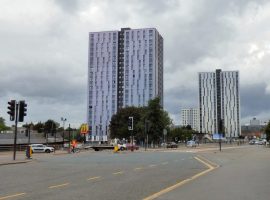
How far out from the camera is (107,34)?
18612cm

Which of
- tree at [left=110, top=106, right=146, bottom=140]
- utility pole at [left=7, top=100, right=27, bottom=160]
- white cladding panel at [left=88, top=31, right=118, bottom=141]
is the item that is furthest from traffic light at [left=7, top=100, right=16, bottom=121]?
white cladding panel at [left=88, top=31, right=118, bottom=141]

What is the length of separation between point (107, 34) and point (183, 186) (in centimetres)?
17340

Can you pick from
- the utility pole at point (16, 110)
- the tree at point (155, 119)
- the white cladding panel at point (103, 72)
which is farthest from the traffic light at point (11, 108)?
the white cladding panel at point (103, 72)

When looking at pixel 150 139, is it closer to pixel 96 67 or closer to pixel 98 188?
pixel 96 67

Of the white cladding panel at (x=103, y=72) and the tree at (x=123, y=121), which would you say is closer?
the tree at (x=123, y=121)

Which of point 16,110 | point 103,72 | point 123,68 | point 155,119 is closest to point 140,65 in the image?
point 123,68

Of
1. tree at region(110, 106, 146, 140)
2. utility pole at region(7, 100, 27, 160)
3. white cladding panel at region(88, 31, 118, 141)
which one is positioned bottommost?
utility pole at region(7, 100, 27, 160)

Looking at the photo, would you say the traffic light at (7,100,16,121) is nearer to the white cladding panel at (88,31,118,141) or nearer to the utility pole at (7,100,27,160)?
the utility pole at (7,100,27,160)

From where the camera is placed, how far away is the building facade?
181 m

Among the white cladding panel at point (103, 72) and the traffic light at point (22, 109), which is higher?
the white cladding panel at point (103, 72)

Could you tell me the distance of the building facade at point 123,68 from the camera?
595 ft

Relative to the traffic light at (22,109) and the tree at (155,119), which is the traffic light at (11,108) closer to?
the traffic light at (22,109)

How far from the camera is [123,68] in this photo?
184375mm

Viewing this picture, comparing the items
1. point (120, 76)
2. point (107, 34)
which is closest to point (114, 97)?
point (120, 76)
